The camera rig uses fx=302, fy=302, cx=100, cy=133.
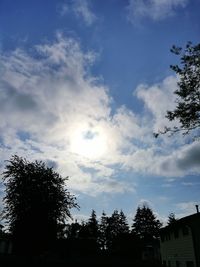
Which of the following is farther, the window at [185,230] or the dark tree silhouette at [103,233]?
the dark tree silhouette at [103,233]

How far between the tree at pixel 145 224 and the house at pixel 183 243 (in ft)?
282

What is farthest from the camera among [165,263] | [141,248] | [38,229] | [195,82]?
[141,248]

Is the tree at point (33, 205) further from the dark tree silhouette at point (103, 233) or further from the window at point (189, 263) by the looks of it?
the dark tree silhouette at point (103, 233)

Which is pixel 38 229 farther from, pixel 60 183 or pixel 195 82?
pixel 195 82

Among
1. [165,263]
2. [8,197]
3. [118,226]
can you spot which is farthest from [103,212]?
[8,197]

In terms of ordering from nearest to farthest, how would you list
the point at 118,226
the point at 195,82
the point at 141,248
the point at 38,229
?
the point at 195,82
the point at 38,229
the point at 141,248
the point at 118,226

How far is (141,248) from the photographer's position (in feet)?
235

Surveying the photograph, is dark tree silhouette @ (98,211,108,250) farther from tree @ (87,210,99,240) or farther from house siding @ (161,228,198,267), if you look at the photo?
house siding @ (161,228,198,267)

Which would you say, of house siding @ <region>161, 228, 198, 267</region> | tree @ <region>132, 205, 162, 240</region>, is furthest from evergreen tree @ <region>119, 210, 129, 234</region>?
house siding @ <region>161, 228, 198, 267</region>

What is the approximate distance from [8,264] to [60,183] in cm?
1298

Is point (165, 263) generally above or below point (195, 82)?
below

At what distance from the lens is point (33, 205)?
28.5 meters

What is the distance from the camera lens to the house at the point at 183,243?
25172 mm

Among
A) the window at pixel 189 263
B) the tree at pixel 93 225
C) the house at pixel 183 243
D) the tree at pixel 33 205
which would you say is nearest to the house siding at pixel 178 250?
the house at pixel 183 243
